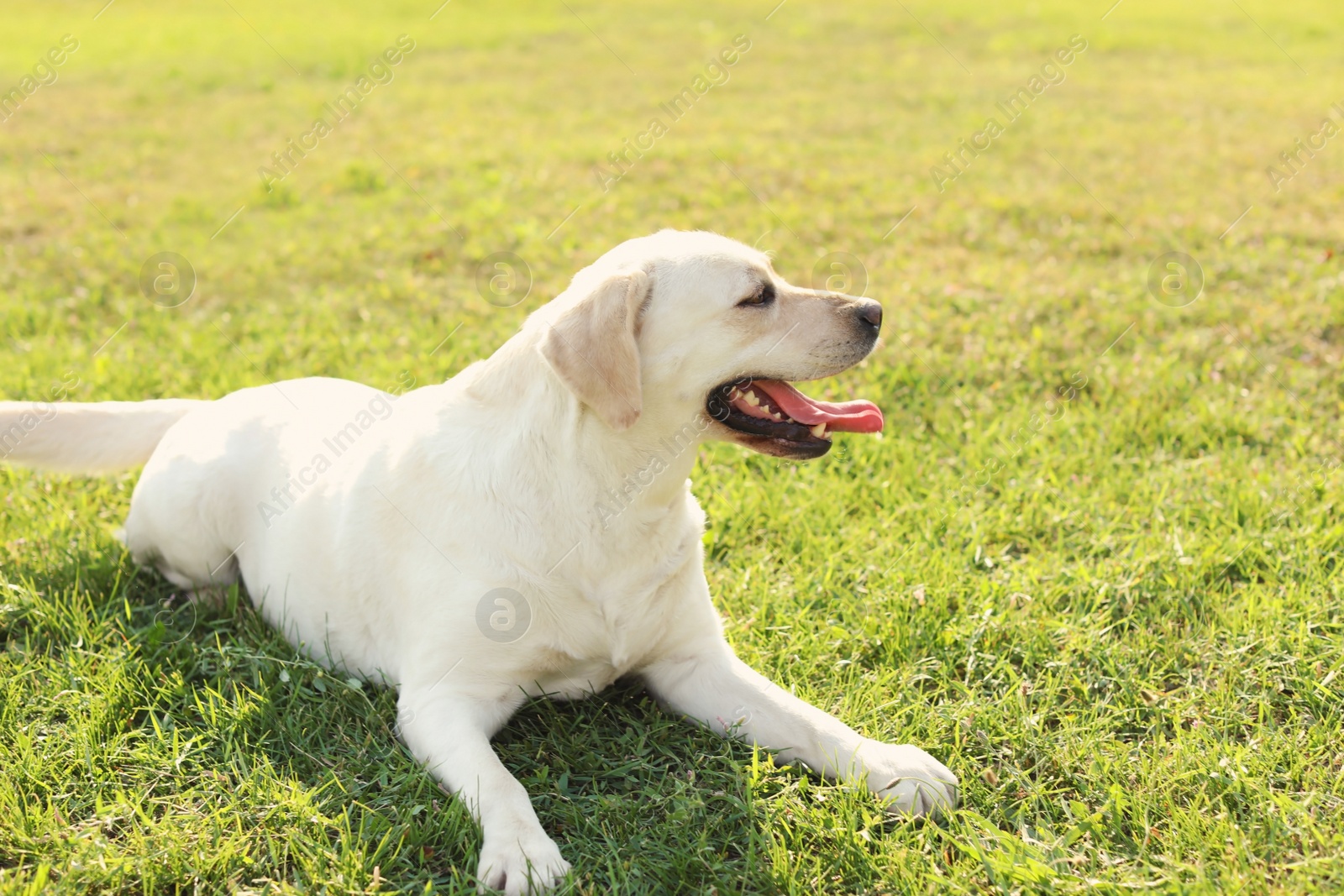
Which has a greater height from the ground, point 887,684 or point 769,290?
point 769,290

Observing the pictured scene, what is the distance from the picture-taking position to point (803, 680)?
364 centimetres

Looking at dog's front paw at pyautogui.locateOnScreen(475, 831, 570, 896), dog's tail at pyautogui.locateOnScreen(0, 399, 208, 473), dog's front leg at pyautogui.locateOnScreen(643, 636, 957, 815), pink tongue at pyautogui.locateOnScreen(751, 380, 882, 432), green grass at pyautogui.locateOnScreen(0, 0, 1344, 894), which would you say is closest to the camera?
dog's front paw at pyautogui.locateOnScreen(475, 831, 570, 896)

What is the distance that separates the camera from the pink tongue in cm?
342

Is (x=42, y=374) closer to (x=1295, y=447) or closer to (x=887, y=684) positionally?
(x=887, y=684)

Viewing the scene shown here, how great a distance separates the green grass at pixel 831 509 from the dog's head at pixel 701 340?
95 cm

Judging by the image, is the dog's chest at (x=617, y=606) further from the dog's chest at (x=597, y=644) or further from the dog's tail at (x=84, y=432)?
the dog's tail at (x=84, y=432)

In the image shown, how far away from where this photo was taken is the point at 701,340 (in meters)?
3.19

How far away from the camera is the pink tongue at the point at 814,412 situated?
3424 millimetres

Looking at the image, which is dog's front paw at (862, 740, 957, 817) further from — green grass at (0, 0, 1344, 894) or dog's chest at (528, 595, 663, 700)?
dog's chest at (528, 595, 663, 700)

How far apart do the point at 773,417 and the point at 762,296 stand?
37cm

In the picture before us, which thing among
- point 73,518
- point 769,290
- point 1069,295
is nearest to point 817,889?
point 769,290

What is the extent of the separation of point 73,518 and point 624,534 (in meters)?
2.72

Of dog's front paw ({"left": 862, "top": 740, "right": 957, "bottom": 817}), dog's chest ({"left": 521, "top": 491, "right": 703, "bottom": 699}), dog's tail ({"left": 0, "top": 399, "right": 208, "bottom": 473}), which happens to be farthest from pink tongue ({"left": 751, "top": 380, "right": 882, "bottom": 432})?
dog's tail ({"left": 0, "top": 399, "right": 208, "bottom": 473})

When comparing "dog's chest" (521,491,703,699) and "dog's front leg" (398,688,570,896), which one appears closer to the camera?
"dog's front leg" (398,688,570,896)
